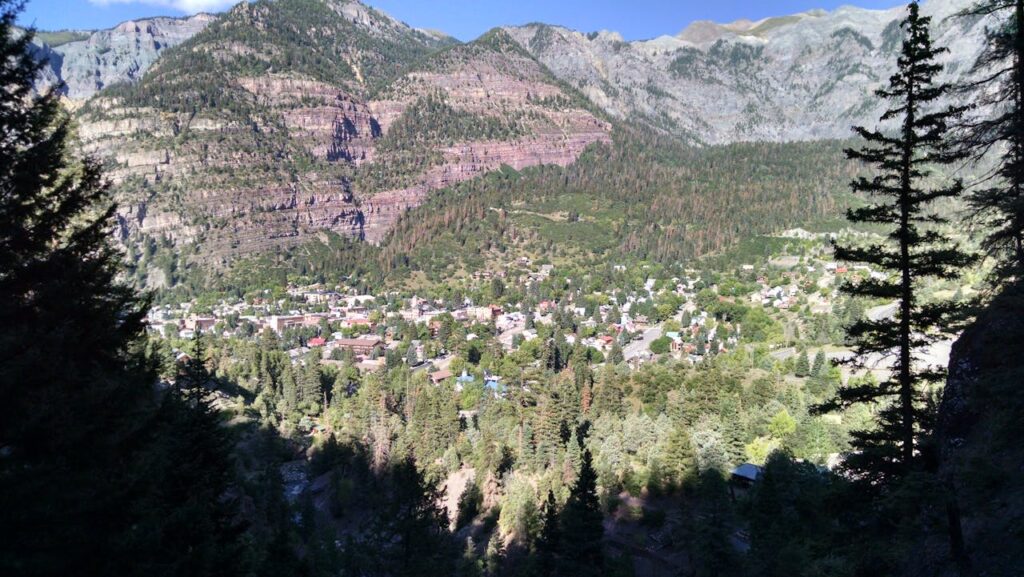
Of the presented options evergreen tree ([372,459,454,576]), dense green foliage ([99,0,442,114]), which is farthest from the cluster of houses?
dense green foliage ([99,0,442,114])

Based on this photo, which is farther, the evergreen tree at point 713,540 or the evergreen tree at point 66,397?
the evergreen tree at point 713,540

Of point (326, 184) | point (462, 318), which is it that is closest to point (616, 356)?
point (462, 318)

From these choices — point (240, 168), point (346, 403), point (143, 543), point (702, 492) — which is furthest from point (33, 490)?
point (240, 168)

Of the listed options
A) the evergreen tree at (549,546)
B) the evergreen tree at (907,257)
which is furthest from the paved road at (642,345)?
the evergreen tree at (907,257)

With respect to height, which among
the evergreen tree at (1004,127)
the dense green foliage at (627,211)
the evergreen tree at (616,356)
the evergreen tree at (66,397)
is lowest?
the evergreen tree at (616,356)

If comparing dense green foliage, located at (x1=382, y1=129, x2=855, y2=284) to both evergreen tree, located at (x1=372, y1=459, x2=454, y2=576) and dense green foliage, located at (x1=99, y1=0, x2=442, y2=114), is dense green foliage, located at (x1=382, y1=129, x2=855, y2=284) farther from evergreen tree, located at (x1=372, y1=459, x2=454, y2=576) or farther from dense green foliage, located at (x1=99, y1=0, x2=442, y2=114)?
evergreen tree, located at (x1=372, y1=459, x2=454, y2=576)

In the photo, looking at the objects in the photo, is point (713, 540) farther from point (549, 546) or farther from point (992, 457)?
point (992, 457)

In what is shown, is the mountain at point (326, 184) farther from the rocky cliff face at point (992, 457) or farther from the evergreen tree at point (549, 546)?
the rocky cliff face at point (992, 457)

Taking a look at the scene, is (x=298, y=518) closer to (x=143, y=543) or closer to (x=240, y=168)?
(x=143, y=543)
